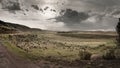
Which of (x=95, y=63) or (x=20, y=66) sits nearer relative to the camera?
(x=20, y=66)

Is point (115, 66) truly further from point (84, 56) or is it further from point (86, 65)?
point (84, 56)

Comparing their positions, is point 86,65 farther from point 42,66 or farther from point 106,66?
point 42,66

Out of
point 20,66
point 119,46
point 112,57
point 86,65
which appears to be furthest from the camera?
point 119,46

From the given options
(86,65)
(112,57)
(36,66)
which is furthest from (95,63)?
(36,66)

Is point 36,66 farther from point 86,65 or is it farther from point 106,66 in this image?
point 106,66

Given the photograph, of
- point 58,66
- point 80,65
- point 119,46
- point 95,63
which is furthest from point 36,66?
point 119,46

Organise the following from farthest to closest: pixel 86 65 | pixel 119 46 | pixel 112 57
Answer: pixel 119 46
pixel 112 57
pixel 86 65

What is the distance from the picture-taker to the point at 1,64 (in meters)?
28.9

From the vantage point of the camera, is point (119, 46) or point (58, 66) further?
point (119, 46)

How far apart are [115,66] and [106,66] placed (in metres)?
1.12

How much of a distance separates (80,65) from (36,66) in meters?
5.48

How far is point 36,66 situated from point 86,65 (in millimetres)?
6021

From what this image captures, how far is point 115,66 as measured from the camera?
28.9 meters

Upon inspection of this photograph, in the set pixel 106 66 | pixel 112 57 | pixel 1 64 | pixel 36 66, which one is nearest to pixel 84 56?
pixel 112 57
